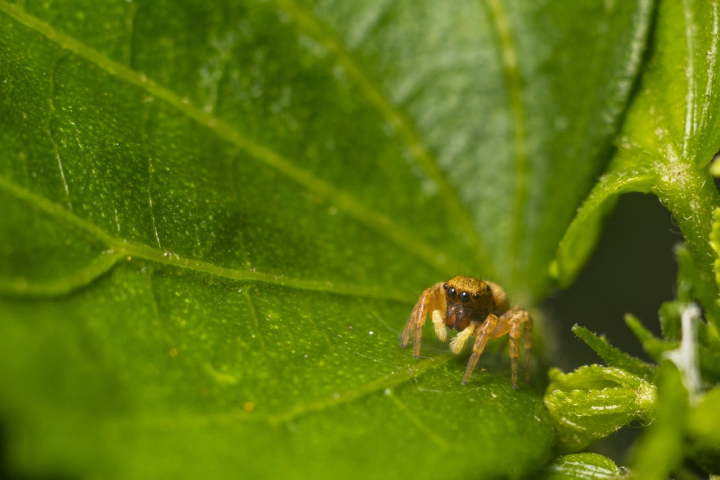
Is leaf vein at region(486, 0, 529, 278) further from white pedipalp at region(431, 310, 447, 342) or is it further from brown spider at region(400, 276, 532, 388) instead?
white pedipalp at region(431, 310, 447, 342)

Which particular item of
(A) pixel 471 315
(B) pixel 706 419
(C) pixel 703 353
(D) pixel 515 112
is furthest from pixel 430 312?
(B) pixel 706 419

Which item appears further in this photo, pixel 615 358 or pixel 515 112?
pixel 515 112

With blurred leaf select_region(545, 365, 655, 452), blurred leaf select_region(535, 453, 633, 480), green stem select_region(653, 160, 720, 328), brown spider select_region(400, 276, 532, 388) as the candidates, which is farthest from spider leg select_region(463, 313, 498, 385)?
green stem select_region(653, 160, 720, 328)

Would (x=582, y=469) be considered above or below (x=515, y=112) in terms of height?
below

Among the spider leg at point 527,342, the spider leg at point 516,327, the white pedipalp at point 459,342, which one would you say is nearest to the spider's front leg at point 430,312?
the white pedipalp at point 459,342

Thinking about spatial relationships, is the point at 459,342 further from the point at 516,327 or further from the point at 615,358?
the point at 615,358
